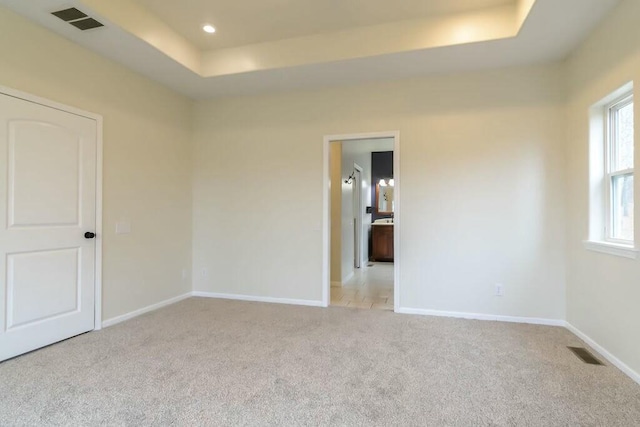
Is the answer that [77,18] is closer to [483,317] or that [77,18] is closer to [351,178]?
[351,178]

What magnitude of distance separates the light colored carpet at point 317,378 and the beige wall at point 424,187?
58cm

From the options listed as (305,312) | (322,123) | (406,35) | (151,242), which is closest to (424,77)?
(406,35)

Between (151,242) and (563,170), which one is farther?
(151,242)

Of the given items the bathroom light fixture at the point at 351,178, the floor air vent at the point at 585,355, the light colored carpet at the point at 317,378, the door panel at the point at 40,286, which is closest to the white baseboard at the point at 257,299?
the light colored carpet at the point at 317,378

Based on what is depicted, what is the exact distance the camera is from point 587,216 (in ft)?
9.35

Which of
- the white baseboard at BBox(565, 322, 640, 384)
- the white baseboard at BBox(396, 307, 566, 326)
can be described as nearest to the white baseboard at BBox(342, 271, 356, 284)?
the white baseboard at BBox(396, 307, 566, 326)

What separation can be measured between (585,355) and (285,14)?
3728 mm

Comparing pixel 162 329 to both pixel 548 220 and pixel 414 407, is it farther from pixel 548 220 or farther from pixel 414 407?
pixel 548 220

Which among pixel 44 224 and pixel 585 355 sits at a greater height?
pixel 44 224

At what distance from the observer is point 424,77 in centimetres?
365

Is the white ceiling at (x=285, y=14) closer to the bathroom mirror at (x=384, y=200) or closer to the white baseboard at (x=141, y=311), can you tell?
the white baseboard at (x=141, y=311)

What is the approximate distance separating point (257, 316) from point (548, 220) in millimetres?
3081

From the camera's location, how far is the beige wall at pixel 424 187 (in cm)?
334

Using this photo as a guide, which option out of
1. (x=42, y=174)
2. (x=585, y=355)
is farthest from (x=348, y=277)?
(x=42, y=174)
